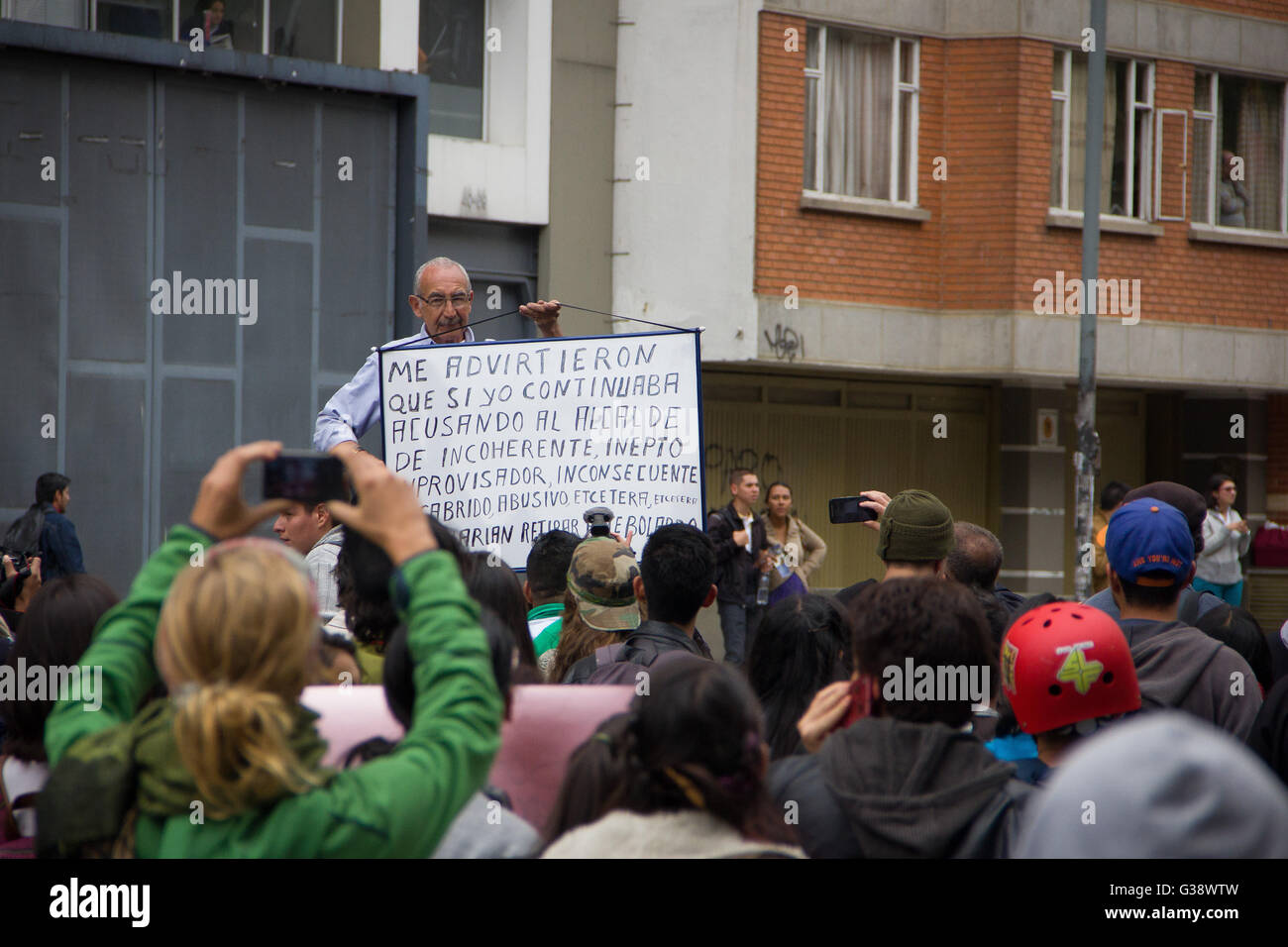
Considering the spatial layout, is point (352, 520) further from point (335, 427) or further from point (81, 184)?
point (81, 184)

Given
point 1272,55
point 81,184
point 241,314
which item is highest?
point 1272,55

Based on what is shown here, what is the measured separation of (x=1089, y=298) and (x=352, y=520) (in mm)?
13322

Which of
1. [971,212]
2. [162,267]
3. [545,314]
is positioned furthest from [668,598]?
[971,212]

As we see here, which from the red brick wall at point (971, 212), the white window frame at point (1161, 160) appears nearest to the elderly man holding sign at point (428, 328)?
the red brick wall at point (971, 212)

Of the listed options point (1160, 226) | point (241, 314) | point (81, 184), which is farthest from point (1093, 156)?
point (81, 184)

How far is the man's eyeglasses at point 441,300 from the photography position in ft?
20.2

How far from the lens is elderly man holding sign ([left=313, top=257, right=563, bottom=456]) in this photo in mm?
6055

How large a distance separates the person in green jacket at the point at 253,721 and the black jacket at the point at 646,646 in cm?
196

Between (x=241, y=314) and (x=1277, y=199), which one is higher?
(x=1277, y=199)

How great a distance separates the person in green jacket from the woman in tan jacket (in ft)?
34.3

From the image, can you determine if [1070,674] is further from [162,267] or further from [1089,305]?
[1089,305]

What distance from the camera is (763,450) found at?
1641cm

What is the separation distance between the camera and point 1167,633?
13.2 feet

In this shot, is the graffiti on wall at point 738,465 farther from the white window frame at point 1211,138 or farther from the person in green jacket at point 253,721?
the person in green jacket at point 253,721
